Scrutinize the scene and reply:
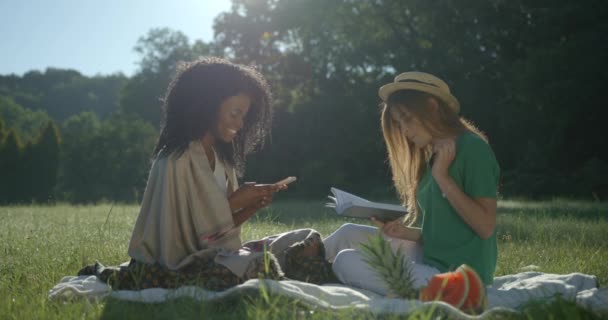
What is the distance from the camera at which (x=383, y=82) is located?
26.2 meters

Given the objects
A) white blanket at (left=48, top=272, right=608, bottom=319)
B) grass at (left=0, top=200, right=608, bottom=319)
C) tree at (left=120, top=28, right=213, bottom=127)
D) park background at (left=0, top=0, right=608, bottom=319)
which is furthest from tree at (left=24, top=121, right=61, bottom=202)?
white blanket at (left=48, top=272, right=608, bottom=319)

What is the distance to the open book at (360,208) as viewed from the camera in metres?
4.00

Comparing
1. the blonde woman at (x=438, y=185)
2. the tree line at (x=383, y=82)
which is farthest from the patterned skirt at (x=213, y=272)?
the tree line at (x=383, y=82)

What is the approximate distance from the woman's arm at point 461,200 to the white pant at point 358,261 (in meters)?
0.41

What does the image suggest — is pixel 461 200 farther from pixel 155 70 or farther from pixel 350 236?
pixel 155 70

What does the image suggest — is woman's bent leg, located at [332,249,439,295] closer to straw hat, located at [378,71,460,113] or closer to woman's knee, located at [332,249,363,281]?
woman's knee, located at [332,249,363,281]

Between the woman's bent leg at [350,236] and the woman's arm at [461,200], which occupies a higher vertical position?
the woman's arm at [461,200]

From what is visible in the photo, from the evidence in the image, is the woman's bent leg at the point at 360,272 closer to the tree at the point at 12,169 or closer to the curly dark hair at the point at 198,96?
the curly dark hair at the point at 198,96

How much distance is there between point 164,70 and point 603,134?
38.4 meters

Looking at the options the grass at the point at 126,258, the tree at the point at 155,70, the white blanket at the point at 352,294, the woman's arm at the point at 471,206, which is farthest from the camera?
the tree at the point at 155,70

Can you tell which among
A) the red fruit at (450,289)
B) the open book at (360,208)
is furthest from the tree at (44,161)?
the red fruit at (450,289)

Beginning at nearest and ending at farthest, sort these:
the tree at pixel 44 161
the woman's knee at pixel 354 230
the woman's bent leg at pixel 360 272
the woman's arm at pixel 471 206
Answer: the woman's arm at pixel 471 206, the woman's bent leg at pixel 360 272, the woman's knee at pixel 354 230, the tree at pixel 44 161

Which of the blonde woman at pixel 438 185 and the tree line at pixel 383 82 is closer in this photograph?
the blonde woman at pixel 438 185

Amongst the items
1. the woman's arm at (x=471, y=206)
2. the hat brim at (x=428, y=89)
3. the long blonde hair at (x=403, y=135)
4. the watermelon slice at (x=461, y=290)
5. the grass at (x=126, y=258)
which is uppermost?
the hat brim at (x=428, y=89)
